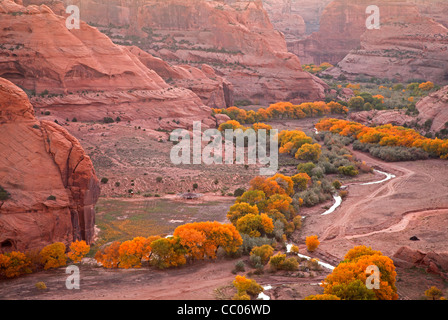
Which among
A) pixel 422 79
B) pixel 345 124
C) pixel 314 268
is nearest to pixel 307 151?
pixel 345 124

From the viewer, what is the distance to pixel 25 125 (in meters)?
33.7

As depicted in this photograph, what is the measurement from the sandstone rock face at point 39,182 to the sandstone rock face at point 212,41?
218ft

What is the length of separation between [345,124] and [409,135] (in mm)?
14020

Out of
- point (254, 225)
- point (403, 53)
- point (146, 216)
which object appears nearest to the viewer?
point (254, 225)

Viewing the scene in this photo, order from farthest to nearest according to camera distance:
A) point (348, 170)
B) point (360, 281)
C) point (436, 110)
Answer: point (436, 110) → point (348, 170) → point (360, 281)

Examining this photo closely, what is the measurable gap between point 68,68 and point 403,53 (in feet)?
318

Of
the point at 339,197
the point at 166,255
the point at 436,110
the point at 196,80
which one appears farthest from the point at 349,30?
the point at 166,255

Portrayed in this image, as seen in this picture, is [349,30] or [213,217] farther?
[349,30]

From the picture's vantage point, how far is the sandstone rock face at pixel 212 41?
332ft

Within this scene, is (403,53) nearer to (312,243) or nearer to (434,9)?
(434,9)

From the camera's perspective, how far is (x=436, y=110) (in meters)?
76.8

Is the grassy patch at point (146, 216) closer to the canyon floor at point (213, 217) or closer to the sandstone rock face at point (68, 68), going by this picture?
the canyon floor at point (213, 217)

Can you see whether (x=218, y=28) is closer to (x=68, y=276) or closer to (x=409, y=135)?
(x=409, y=135)

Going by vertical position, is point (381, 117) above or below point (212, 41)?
below
